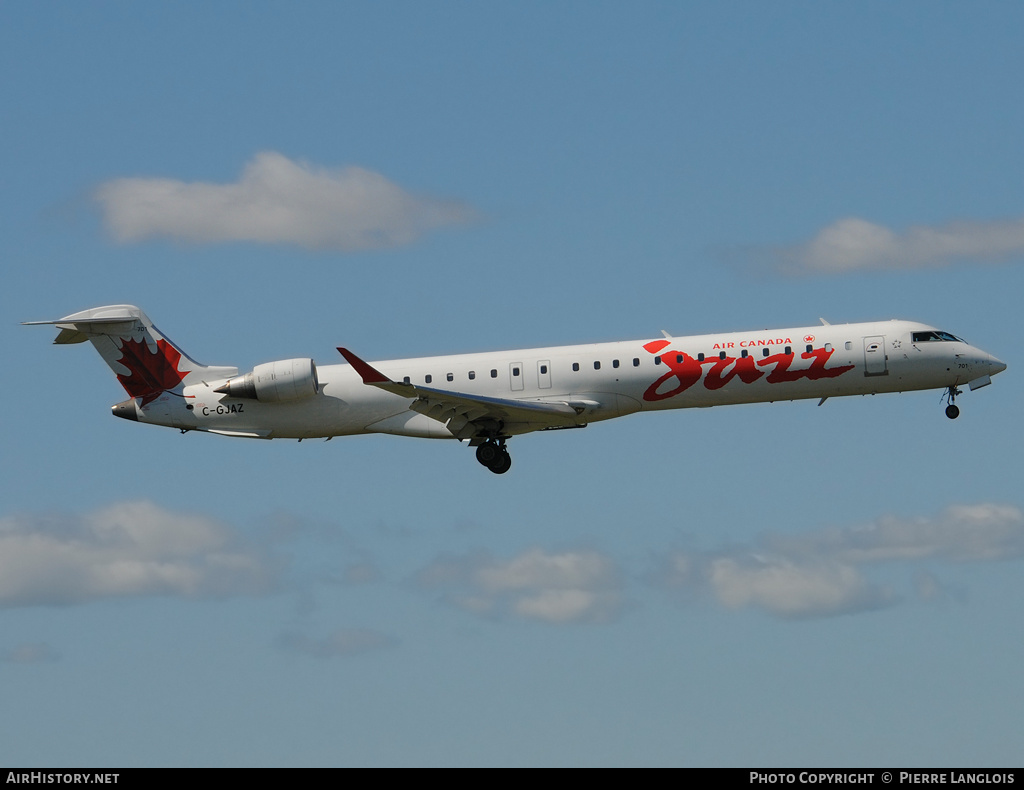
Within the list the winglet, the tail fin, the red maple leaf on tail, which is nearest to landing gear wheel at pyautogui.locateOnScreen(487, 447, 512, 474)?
the winglet

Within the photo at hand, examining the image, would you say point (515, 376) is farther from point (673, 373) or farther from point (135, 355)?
point (135, 355)

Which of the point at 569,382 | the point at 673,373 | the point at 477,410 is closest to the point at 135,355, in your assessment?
the point at 477,410

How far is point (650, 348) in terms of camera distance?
3762 cm

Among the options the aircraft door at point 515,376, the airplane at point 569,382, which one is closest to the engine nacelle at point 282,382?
the airplane at point 569,382

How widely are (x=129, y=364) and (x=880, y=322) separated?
69.9 ft

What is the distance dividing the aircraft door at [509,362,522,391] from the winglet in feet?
13.6

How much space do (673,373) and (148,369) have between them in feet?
50.0

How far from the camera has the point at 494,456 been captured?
38.5m

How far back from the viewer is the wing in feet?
117

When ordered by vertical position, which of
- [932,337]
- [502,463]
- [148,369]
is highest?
[148,369]
